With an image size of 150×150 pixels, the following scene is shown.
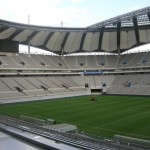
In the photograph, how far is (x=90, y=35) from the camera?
7206 cm

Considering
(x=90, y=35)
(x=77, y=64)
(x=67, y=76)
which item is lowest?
(x=67, y=76)

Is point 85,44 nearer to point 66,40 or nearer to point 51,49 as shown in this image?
point 66,40

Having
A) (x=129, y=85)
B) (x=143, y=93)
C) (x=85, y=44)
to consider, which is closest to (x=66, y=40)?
(x=85, y=44)

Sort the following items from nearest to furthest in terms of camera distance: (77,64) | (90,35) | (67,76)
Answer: (90,35) < (67,76) < (77,64)

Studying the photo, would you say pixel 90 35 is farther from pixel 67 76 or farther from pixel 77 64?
pixel 67 76

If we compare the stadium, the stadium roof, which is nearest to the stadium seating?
the stadium

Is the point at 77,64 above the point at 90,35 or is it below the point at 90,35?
below

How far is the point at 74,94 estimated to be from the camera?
6550cm

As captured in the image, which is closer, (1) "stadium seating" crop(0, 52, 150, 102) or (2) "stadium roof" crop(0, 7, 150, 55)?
(2) "stadium roof" crop(0, 7, 150, 55)

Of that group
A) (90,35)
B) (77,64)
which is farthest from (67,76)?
(90,35)

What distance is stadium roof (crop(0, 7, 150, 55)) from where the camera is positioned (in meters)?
60.3

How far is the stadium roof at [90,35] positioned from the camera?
2374 inches

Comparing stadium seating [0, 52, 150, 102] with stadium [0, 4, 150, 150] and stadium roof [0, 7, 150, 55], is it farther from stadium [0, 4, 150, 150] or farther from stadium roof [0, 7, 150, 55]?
stadium roof [0, 7, 150, 55]

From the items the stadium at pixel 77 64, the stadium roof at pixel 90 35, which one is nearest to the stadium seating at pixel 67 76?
the stadium at pixel 77 64
